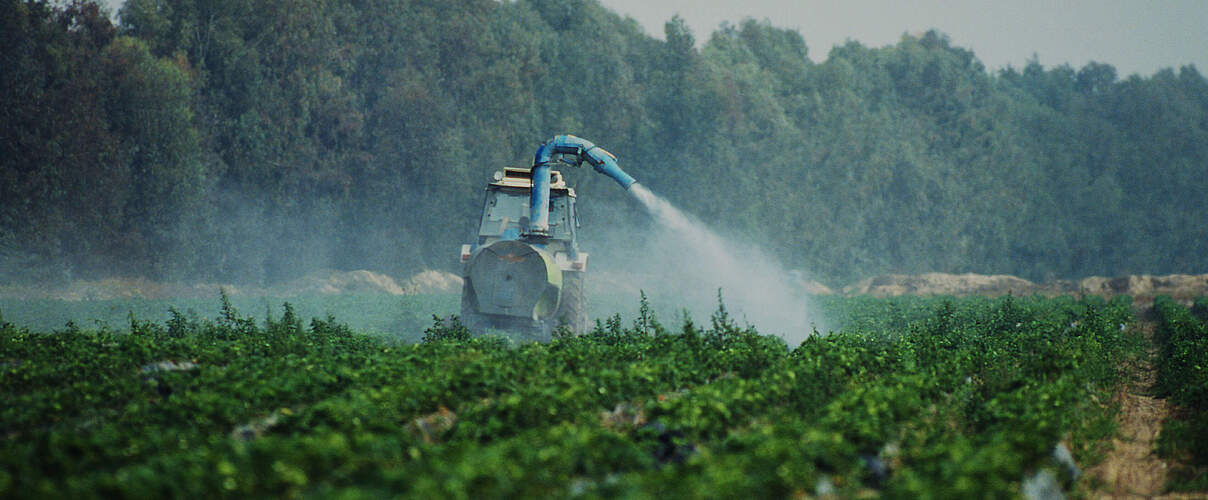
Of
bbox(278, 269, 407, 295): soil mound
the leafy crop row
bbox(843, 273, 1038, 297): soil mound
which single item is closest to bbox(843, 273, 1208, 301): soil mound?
bbox(843, 273, 1038, 297): soil mound

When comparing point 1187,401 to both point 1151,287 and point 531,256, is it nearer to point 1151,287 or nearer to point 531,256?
point 531,256

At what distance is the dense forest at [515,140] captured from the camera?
35.0 m

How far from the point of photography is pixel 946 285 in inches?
2375

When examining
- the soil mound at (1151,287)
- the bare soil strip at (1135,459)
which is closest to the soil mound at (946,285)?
the soil mound at (1151,287)

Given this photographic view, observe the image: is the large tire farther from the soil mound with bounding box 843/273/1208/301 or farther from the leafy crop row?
the soil mound with bounding box 843/273/1208/301

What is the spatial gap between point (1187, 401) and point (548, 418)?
8786mm

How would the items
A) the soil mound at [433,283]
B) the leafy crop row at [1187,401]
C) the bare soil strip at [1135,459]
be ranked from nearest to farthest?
the bare soil strip at [1135,459] < the leafy crop row at [1187,401] < the soil mound at [433,283]

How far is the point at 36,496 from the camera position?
586cm

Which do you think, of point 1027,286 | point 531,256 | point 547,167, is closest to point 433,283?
point 547,167

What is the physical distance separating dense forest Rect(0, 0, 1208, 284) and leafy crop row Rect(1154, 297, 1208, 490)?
100 feet

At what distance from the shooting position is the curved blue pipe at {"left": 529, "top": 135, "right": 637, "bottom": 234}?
1897cm

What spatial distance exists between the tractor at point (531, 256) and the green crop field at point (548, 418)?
2437 millimetres

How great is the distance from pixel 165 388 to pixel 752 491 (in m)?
6.31

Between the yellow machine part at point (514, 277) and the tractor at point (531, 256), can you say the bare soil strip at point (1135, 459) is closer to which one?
the tractor at point (531, 256)
